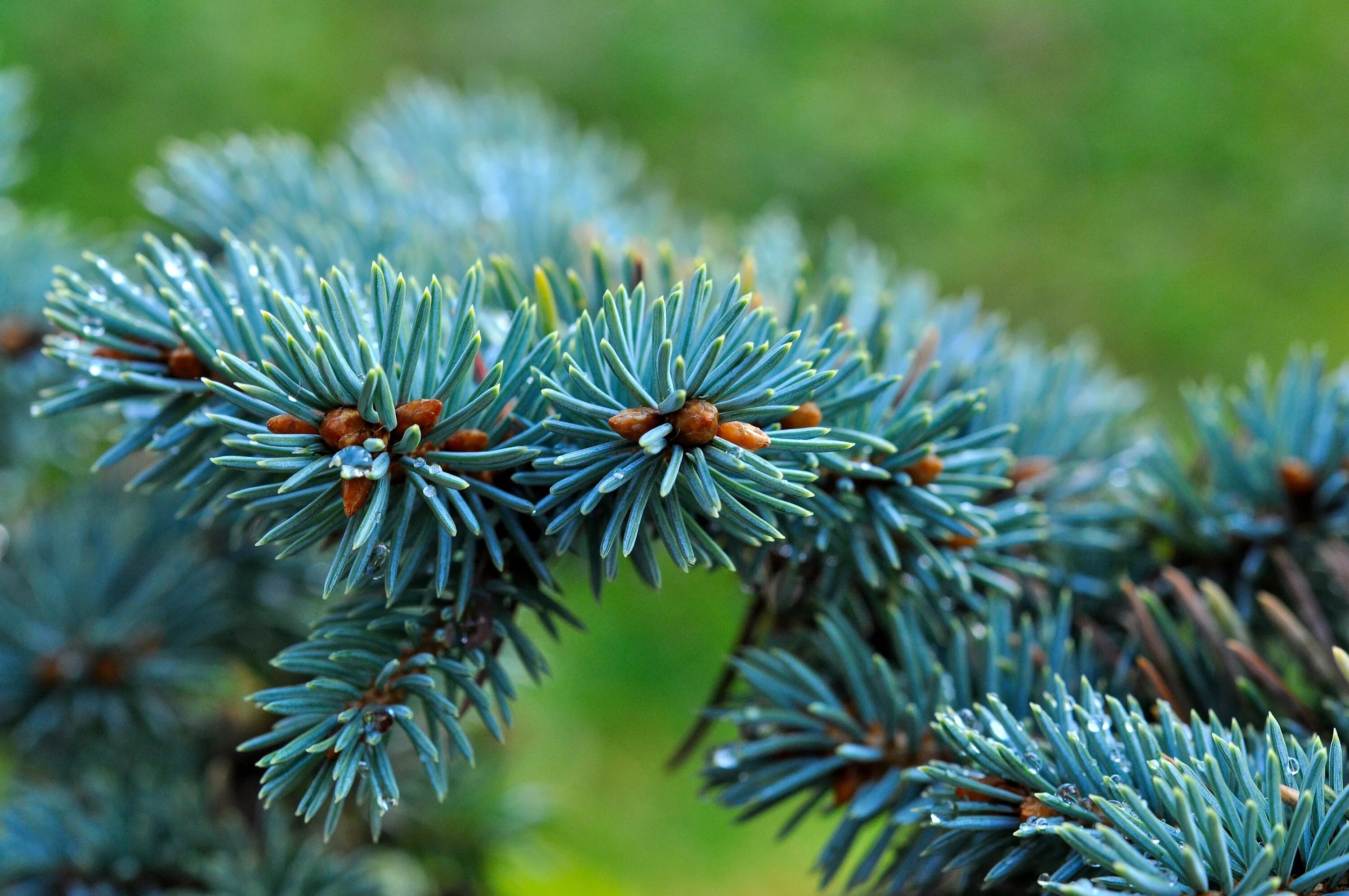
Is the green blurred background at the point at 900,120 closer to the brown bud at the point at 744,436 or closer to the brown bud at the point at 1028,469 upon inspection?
the brown bud at the point at 1028,469

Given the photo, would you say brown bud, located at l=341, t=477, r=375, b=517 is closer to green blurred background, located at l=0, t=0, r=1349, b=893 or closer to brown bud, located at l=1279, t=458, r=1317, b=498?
brown bud, located at l=1279, t=458, r=1317, b=498

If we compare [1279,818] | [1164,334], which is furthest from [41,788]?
[1164,334]

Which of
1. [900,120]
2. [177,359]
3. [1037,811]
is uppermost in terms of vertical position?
[900,120]

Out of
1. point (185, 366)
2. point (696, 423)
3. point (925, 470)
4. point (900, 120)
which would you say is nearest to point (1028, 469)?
point (925, 470)

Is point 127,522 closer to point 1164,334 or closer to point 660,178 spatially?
point 660,178

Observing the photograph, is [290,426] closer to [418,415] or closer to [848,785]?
[418,415]

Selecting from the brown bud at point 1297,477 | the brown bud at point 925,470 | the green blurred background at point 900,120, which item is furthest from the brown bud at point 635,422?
the green blurred background at point 900,120

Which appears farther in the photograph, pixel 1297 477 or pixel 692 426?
pixel 1297 477
